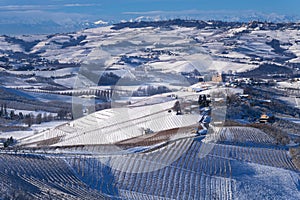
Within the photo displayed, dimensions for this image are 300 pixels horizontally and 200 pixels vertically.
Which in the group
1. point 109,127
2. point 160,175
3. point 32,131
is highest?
point 160,175

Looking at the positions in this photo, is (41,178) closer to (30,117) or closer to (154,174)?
(154,174)

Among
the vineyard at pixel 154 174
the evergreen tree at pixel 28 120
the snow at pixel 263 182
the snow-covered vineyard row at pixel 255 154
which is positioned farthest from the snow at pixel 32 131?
the snow at pixel 263 182

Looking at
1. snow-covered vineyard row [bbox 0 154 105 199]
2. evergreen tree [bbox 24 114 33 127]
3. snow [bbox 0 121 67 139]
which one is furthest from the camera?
evergreen tree [bbox 24 114 33 127]

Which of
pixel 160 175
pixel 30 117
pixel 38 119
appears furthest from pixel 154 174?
pixel 30 117

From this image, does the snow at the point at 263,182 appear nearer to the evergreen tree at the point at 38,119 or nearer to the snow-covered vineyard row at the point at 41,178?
the snow-covered vineyard row at the point at 41,178

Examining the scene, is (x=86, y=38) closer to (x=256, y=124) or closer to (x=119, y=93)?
(x=119, y=93)

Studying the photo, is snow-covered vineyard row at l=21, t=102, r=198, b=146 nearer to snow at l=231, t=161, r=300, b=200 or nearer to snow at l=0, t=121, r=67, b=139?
snow at l=0, t=121, r=67, b=139

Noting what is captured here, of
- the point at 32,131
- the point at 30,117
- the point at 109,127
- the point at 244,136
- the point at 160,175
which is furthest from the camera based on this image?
the point at 30,117

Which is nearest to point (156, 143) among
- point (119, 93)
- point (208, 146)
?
point (208, 146)

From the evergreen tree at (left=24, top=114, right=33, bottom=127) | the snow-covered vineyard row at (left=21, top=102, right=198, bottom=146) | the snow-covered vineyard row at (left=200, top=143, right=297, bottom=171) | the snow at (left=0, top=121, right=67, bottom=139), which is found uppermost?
the snow-covered vineyard row at (left=200, top=143, right=297, bottom=171)

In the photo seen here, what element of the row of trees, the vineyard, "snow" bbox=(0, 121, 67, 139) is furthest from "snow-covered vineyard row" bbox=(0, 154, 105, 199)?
the row of trees

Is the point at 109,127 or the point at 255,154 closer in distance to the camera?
the point at 255,154
